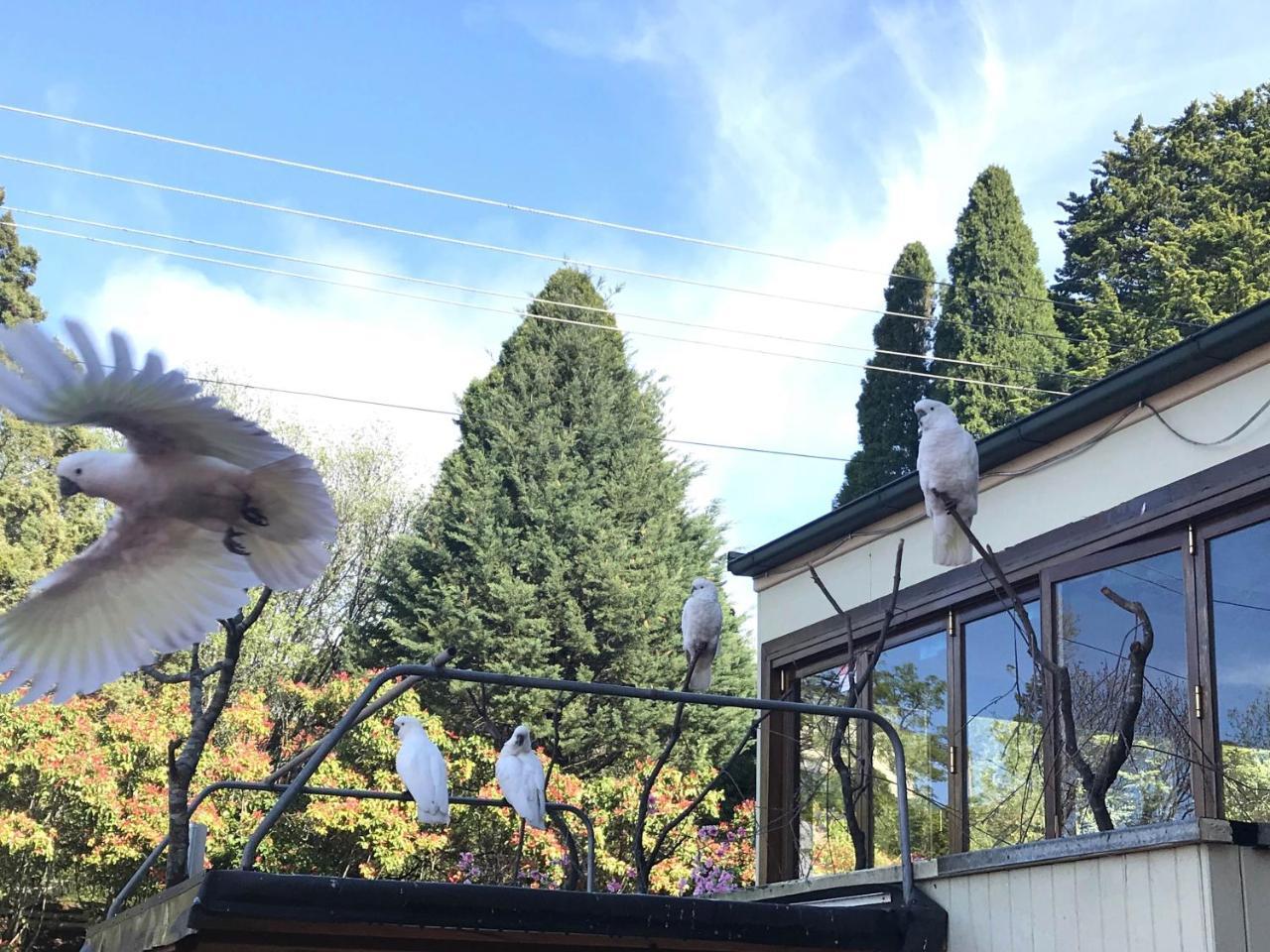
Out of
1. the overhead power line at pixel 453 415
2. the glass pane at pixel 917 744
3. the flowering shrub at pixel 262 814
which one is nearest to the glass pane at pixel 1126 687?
the glass pane at pixel 917 744

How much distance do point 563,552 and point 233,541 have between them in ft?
36.5

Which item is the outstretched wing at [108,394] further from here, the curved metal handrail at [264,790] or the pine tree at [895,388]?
the pine tree at [895,388]

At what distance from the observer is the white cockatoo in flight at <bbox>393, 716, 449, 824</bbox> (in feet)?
13.1

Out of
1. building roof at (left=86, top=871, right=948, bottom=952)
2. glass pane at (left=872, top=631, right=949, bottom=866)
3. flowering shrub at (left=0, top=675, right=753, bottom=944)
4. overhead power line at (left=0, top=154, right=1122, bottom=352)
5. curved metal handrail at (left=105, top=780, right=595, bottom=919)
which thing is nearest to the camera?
building roof at (left=86, top=871, right=948, bottom=952)

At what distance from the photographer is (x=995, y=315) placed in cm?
1585

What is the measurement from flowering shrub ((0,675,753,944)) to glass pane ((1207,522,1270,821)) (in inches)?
239

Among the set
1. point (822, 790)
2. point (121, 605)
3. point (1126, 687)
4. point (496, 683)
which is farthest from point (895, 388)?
point (121, 605)

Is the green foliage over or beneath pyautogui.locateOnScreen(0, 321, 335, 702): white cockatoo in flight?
over

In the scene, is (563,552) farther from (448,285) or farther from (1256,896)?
(1256,896)

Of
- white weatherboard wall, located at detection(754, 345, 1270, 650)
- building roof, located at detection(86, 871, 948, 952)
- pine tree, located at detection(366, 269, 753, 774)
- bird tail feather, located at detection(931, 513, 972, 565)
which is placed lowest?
building roof, located at detection(86, 871, 948, 952)

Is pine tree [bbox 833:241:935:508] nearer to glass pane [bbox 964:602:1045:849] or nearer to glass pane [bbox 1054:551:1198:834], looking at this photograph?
glass pane [bbox 964:602:1045:849]

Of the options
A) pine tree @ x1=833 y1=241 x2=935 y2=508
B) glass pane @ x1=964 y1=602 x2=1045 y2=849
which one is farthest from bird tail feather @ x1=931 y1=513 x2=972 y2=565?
pine tree @ x1=833 y1=241 x2=935 y2=508

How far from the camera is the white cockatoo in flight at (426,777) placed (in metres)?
4.00

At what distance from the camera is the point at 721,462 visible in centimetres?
1490
